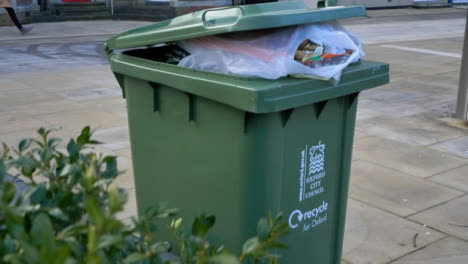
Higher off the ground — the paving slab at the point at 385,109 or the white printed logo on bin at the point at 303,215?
the white printed logo on bin at the point at 303,215

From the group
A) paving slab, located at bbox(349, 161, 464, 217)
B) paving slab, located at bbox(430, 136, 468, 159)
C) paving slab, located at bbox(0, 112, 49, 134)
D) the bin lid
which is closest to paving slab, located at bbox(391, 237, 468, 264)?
paving slab, located at bbox(349, 161, 464, 217)

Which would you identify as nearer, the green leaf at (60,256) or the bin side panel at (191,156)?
the green leaf at (60,256)

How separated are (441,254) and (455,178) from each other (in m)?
1.52

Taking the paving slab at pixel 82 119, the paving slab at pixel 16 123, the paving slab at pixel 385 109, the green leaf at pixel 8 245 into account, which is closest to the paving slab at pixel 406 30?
the paving slab at pixel 385 109

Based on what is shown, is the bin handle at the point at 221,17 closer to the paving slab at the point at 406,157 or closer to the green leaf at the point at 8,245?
the green leaf at the point at 8,245

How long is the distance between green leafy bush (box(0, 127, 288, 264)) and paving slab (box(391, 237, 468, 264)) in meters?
2.12

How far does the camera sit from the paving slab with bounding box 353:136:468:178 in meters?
5.19

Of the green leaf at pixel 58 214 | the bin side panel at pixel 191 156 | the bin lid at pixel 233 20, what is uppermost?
the bin lid at pixel 233 20

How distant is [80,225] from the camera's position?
1393 mm

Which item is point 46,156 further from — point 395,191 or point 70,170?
point 395,191

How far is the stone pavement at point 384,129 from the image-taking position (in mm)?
3889

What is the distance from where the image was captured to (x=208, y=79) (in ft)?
8.02

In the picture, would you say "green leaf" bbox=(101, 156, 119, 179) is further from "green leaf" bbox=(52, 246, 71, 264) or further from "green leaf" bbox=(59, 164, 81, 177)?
"green leaf" bbox=(52, 246, 71, 264)

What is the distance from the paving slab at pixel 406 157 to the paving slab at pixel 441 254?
1340 millimetres
